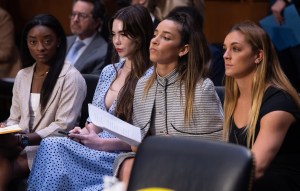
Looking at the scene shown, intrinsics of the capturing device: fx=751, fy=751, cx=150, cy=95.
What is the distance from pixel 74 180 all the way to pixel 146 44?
0.83 m

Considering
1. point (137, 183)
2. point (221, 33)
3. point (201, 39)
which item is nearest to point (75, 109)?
point (201, 39)

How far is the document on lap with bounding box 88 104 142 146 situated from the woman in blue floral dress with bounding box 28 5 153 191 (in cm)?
33

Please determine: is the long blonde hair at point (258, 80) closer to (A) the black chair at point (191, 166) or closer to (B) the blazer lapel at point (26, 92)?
(A) the black chair at point (191, 166)

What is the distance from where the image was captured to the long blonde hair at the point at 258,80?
120 inches

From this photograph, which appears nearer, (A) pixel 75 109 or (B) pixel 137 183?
(B) pixel 137 183

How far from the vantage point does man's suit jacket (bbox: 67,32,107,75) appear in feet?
16.8

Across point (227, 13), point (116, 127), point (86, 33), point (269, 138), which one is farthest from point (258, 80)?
point (227, 13)

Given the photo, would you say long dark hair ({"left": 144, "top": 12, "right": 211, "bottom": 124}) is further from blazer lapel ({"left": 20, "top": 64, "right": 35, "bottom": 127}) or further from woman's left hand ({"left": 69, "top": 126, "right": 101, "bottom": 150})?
blazer lapel ({"left": 20, "top": 64, "right": 35, "bottom": 127})

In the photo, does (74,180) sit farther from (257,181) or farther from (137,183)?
(137,183)

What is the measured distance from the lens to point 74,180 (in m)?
3.59

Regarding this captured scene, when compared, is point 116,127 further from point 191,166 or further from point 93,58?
point 93,58

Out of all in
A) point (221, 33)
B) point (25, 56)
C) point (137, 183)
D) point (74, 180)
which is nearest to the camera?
point (137, 183)

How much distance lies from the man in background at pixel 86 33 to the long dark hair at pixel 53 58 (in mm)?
968

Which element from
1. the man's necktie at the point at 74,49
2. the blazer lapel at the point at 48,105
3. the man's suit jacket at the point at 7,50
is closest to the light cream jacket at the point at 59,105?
the blazer lapel at the point at 48,105
